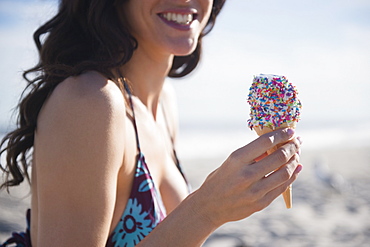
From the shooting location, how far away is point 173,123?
145 inches

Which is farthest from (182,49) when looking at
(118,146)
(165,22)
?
(118,146)

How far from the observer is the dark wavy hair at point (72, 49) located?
8.04 ft

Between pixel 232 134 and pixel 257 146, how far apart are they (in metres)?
19.4

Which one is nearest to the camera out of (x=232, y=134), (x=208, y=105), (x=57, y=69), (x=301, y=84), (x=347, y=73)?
(x=57, y=69)

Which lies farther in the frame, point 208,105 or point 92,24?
point 208,105

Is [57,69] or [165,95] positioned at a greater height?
[57,69]

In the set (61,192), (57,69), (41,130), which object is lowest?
(61,192)

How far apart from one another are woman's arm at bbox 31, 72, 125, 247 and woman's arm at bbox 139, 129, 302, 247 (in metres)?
0.26

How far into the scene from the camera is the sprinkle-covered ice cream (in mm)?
2297

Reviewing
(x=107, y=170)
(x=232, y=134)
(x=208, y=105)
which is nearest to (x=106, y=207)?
(x=107, y=170)

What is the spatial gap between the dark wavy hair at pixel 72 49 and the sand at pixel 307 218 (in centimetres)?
268

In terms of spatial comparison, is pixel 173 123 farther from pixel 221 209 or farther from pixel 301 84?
pixel 301 84

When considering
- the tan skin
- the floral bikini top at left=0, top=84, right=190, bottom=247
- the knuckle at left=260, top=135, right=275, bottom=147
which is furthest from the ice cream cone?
the floral bikini top at left=0, top=84, right=190, bottom=247

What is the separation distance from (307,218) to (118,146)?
622cm
